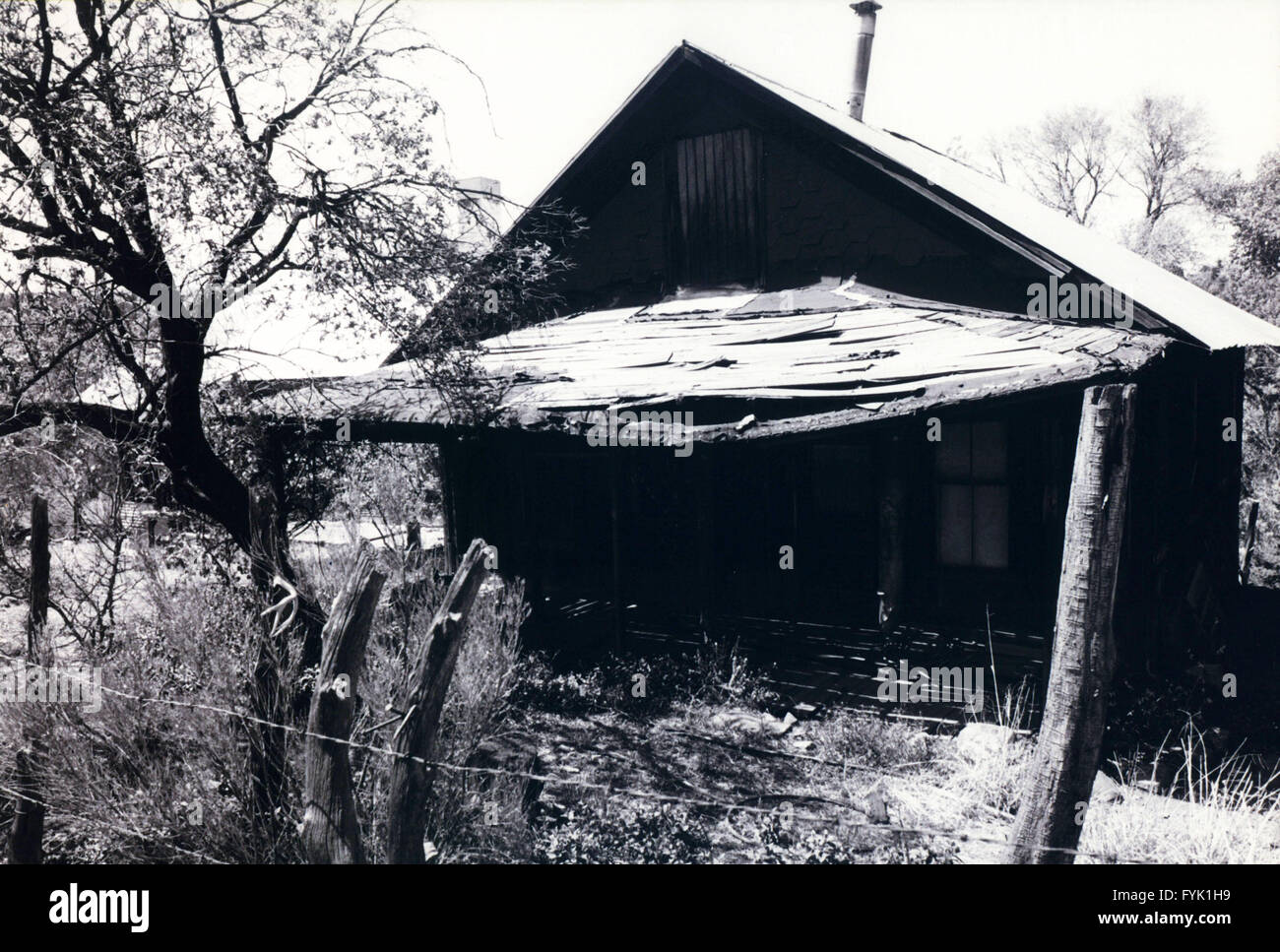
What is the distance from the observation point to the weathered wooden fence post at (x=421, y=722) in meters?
3.99

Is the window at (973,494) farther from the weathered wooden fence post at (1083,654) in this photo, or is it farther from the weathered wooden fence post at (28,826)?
the weathered wooden fence post at (28,826)

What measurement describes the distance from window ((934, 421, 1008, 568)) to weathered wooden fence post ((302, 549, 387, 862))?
18.4 ft

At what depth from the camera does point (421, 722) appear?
158 inches

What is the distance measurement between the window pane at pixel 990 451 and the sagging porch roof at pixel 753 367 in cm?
93

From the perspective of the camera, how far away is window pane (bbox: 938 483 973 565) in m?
7.94

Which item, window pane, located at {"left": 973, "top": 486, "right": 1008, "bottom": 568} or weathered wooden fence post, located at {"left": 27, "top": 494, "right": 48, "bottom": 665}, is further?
window pane, located at {"left": 973, "top": 486, "right": 1008, "bottom": 568}

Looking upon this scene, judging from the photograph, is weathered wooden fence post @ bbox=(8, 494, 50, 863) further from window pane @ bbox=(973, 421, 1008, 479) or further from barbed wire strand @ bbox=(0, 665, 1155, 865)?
window pane @ bbox=(973, 421, 1008, 479)

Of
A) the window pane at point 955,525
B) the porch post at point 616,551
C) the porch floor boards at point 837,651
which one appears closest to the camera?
the porch floor boards at point 837,651

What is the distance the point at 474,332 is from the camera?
348 inches

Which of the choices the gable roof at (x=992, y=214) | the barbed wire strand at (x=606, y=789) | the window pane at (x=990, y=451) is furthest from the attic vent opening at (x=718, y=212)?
the barbed wire strand at (x=606, y=789)

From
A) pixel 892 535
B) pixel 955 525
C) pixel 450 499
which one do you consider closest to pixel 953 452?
pixel 955 525

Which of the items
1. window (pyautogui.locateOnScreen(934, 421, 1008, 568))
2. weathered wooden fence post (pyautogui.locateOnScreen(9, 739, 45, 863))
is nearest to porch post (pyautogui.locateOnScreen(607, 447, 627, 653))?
Result: window (pyautogui.locateOnScreen(934, 421, 1008, 568))

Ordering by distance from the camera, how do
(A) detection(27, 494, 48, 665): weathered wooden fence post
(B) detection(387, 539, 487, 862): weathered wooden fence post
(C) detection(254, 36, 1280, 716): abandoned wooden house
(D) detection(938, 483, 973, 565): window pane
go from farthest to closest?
(D) detection(938, 483, 973, 565): window pane
(C) detection(254, 36, 1280, 716): abandoned wooden house
(A) detection(27, 494, 48, 665): weathered wooden fence post
(B) detection(387, 539, 487, 862): weathered wooden fence post
